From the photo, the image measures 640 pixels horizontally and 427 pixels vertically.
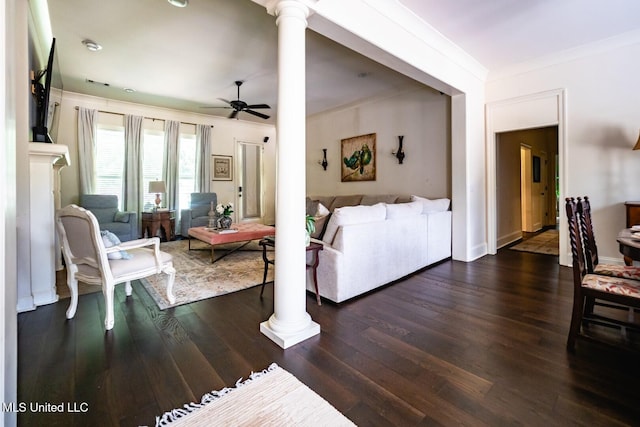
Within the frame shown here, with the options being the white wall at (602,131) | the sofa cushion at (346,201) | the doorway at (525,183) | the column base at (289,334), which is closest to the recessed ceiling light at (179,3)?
the column base at (289,334)

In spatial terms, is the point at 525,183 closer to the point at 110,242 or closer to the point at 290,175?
the point at 290,175

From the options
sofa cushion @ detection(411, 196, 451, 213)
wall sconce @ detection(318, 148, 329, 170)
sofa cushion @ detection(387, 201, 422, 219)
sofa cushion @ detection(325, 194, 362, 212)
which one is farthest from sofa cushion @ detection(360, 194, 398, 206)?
wall sconce @ detection(318, 148, 329, 170)

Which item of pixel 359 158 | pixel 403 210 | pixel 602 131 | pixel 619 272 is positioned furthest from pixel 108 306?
pixel 602 131

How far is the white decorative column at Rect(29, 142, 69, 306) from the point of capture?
257cm

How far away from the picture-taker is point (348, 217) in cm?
271

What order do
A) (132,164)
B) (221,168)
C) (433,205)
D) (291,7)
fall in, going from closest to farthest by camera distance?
(291,7) → (433,205) → (132,164) → (221,168)

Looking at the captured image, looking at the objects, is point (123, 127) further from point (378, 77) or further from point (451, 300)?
point (451, 300)

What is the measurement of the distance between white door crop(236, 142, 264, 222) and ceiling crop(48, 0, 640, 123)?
2539 mm

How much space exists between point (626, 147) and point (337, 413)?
438cm

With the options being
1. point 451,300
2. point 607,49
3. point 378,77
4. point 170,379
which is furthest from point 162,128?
point 607,49

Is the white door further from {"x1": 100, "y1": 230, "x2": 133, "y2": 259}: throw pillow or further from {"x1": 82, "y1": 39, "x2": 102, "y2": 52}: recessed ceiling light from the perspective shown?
{"x1": 100, "y1": 230, "x2": 133, "y2": 259}: throw pillow

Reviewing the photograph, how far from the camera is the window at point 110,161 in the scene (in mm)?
5477

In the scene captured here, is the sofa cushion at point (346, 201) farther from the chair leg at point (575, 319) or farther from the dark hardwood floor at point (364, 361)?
the chair leg at point (575, 319)

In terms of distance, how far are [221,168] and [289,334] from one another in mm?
5901
